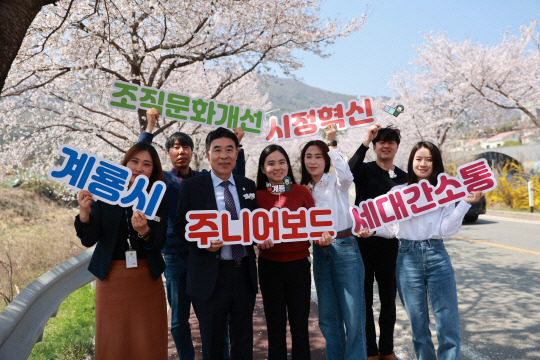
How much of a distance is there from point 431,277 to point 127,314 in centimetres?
222

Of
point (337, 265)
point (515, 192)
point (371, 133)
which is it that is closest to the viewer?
point (337, 265)

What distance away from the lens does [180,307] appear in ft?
10.6

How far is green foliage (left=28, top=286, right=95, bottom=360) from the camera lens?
340cm

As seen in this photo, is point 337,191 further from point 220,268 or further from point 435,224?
point 220,268

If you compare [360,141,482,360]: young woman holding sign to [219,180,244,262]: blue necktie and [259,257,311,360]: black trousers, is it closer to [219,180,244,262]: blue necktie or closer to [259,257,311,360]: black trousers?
[259,257,311,360]: black trousers

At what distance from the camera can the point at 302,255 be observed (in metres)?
2.73

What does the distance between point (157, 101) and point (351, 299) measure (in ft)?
8.74

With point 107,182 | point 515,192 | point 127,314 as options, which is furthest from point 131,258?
point 515,192

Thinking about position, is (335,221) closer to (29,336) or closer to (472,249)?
(29,336)

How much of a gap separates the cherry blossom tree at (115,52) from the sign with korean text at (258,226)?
4.51 metres

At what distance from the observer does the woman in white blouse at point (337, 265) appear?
277 centimetres

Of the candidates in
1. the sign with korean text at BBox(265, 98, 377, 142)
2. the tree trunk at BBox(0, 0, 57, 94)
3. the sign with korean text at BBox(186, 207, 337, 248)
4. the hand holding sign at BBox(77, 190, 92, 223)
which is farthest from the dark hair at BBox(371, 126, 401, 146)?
the tree trunk at BBox(0, 0, 57, 94)

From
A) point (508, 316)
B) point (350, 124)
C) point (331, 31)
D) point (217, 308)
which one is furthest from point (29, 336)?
point (331, 31)

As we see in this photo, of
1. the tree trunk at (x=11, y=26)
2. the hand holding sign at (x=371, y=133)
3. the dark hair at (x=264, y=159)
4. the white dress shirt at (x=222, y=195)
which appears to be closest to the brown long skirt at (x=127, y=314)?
the white dress shirt at (x=222, y=195)
